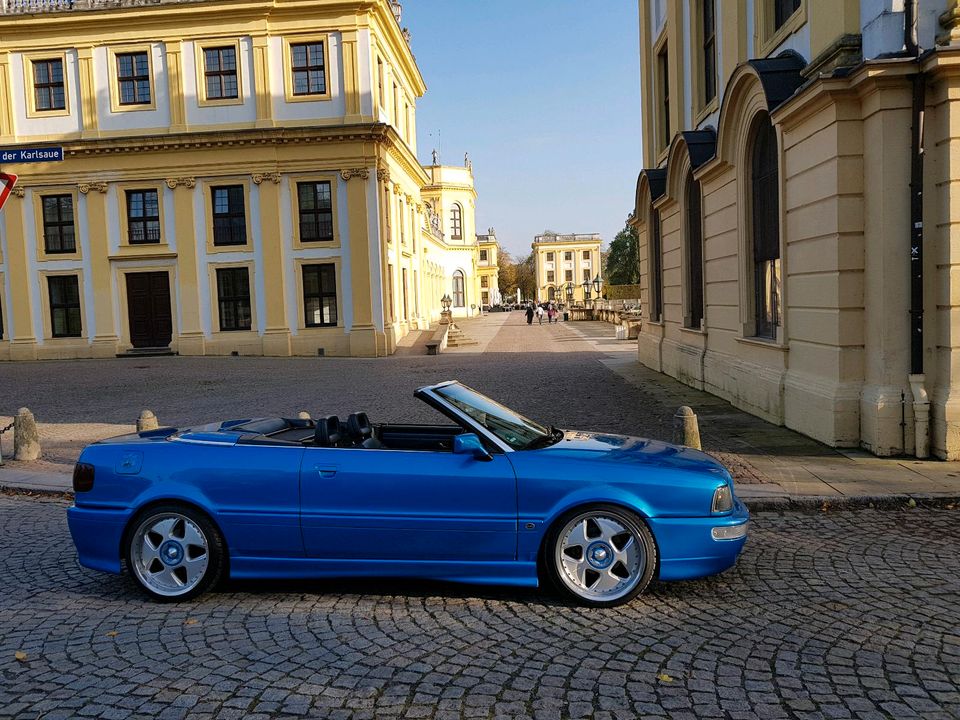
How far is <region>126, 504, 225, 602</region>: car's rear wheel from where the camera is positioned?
5281mm

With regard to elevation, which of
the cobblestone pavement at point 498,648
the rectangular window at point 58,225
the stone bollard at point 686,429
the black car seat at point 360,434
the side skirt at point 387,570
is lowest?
the cobblestone pavement at point 498,648

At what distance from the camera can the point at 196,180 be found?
101 feet

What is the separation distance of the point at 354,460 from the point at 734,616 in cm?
243

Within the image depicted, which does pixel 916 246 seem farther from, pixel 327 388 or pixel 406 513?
pixel 327 388

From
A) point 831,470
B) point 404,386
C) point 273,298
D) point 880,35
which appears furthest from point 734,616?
point 273,298

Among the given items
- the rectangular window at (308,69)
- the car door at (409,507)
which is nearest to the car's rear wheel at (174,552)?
the car door at (409,507)

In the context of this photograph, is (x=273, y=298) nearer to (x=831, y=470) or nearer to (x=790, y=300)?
(x=790, y=300)

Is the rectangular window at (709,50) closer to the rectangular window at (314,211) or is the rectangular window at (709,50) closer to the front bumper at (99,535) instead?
the front bumper at (99,535)

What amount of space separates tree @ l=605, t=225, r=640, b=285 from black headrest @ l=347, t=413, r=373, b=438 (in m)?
98.5

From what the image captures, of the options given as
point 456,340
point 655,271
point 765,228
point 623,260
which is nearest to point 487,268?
point 623,260

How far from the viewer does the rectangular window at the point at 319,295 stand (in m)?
31.2

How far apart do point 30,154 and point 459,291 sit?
229 feet

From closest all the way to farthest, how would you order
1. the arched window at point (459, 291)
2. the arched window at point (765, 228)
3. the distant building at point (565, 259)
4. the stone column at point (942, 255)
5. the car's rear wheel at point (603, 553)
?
the car's rear wheel at point (603, 553) < the stone column at point (942, 255) < the arched window at point (765, 228) < the arched window at point (459, 291) < the distant building at point (565, 259)

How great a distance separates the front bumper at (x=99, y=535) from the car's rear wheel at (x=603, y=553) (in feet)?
8.98
